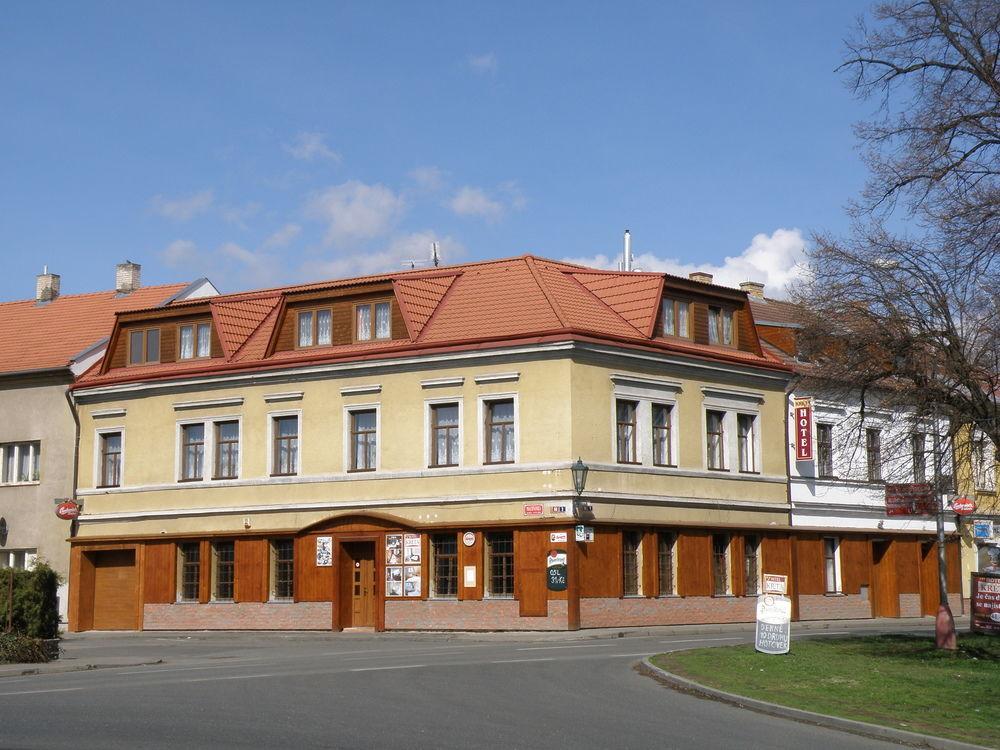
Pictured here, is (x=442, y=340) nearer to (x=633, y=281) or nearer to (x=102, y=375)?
(x=633, y=281)

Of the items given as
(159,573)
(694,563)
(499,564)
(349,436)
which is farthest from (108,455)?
(694,563)

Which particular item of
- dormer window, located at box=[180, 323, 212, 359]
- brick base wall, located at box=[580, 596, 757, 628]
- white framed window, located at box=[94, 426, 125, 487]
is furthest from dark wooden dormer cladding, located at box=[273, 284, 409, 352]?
brick base wall, located at box=[580, 596, 757, 628]

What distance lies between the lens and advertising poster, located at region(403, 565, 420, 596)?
38.2m

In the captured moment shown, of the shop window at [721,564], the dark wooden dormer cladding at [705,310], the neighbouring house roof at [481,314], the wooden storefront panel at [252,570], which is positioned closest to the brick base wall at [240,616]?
the wooden storefront panel at [252,570]

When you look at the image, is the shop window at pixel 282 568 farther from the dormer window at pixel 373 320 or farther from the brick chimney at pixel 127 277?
the brick chimney at pixel 127 277

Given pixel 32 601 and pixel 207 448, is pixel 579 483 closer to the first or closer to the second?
pixel 207 448

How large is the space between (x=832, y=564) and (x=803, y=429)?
4783 mm

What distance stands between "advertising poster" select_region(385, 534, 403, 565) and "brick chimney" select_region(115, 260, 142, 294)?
18.0m

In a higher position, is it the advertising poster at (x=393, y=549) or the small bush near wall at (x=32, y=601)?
the advertising poster at (x=393, y=549)

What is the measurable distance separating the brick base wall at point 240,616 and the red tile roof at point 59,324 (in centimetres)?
872

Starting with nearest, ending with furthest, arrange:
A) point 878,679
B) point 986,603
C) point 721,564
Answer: point 878,679, point 986,603, point 721,564

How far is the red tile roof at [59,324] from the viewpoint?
46219 millimetres

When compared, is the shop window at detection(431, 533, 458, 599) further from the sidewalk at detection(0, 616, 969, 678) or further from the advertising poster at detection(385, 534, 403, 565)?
the sidewalk at detection(0, 616, 969, 678)

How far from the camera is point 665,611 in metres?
38.5
